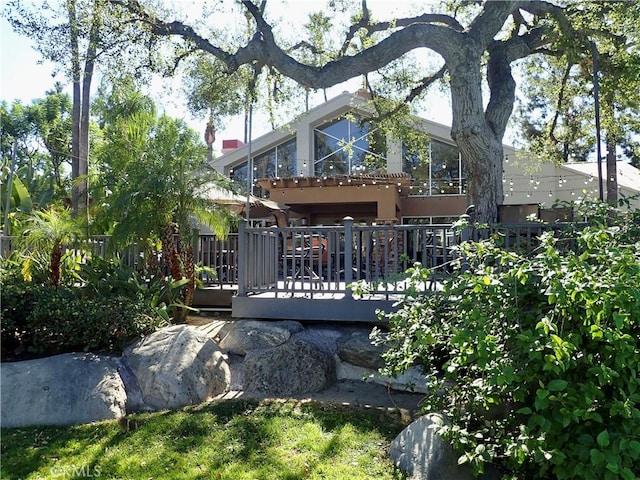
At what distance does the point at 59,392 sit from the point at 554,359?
4705 millimetres

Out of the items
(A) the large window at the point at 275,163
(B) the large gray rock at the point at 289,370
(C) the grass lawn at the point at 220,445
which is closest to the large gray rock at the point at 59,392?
(C) the grass lawn at the point at 220,445

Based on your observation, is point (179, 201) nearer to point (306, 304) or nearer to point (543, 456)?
point (306, 304)

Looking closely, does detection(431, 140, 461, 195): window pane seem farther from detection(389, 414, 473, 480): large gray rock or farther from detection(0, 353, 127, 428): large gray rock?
detection(389, 414, 473, 480): large gray rock

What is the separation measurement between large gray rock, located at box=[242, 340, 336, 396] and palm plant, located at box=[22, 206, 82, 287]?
3242 millimetres

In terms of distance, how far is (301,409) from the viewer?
4.95 m

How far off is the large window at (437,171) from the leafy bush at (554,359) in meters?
12.4

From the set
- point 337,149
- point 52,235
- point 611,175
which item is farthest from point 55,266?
point 611,175

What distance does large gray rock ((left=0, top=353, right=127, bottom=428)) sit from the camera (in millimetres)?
4816

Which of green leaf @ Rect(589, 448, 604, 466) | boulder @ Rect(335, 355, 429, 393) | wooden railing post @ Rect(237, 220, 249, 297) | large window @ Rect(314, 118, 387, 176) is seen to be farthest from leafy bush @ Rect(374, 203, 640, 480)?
large window @ Rect(314, 118, 387, 176)

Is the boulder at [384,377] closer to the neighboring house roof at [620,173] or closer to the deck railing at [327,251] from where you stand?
the deck railing at [327,251]

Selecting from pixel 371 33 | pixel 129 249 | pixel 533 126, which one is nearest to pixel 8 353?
pixel 129 249

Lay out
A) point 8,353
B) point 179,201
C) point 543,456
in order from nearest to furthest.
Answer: point 543,456, point 8,353, point 179,201

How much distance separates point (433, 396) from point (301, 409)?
64.5 inches

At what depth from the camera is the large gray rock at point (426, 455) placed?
3.54 meters
